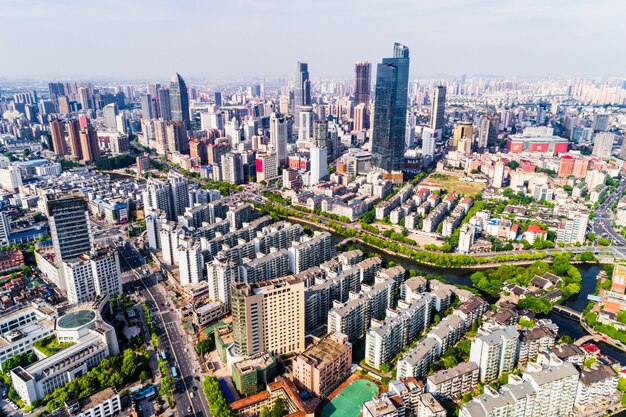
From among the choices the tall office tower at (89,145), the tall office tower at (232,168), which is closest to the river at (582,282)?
the tall office tower at (232,168)

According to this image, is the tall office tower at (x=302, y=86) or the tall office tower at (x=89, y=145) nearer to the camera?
the tall office tower at (x=89, y=145)

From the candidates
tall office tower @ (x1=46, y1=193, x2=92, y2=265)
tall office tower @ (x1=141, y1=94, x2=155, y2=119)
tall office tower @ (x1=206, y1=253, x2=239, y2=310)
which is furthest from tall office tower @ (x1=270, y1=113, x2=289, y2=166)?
tall office tower @ (x1=141, y1=94, x2=155, y2=119)

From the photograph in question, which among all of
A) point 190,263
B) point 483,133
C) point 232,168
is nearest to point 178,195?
point 190,263

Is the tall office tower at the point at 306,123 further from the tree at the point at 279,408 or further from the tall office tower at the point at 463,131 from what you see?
the tree at the point at 279,408

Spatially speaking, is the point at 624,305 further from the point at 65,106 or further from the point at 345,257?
the point at 65,106

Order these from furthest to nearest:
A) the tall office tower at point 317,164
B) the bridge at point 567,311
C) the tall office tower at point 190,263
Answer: the tall office tower at point 317,164 → the tall office tower at point 190,263 → the bridge at point 567,311

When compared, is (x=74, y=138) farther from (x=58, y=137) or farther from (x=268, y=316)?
(x=268, y=316)
